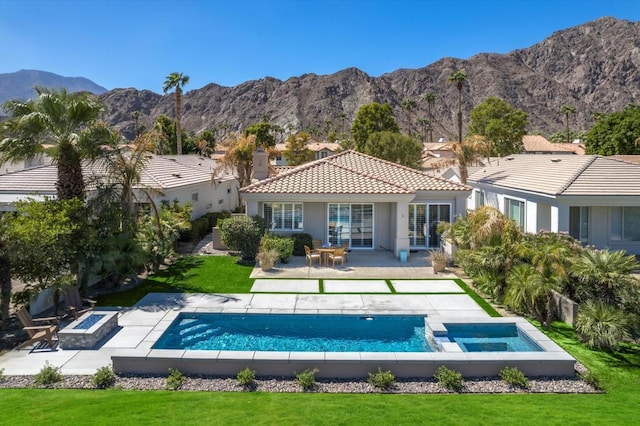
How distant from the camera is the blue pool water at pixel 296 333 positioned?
481 inches

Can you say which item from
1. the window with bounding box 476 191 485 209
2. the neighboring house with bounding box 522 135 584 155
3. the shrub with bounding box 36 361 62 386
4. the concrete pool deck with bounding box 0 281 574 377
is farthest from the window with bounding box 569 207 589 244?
the neighboring house with bounding box 522 135 584 155

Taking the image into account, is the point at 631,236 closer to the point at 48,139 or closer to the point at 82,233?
the point at 82,233

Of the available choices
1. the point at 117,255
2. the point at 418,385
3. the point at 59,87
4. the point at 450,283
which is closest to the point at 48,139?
the point at 59,87

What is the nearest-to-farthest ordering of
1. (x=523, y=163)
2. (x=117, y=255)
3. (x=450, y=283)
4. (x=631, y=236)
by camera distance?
(x=117, y=255) < (x=450, y=283) < (x=631, y=236) < (x=523, y=163)

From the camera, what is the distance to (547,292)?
1308 centimetres

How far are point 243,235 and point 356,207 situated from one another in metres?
6.24

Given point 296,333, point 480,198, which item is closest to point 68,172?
point 296,333

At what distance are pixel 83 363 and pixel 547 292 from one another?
40.8 ft

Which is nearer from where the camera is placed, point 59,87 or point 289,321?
point 289,321

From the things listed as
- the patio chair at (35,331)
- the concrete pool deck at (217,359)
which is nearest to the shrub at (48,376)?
the concrete pool deck at (217,359)

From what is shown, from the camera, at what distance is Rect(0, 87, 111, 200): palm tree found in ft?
47.9

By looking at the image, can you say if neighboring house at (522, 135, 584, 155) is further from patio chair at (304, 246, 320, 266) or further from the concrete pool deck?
the concrete pool deck

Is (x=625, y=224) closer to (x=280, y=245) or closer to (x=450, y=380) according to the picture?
(x=280, y=245)

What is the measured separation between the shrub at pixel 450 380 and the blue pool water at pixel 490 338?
1996 mm
